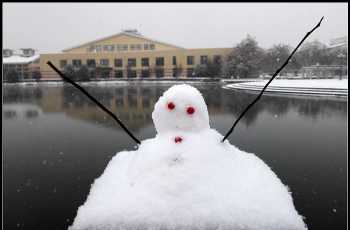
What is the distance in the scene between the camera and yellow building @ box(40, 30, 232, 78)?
52906 millimetres

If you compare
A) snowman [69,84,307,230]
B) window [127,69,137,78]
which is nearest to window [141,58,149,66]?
window [127,69,137,78]

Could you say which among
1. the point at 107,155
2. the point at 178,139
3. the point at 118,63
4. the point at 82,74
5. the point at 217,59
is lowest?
the point at 107,155

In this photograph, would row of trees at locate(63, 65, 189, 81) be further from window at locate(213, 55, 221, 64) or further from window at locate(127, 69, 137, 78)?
window at locate(213, 55, 221, 64)

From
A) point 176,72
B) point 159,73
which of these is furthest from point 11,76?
point 176,72

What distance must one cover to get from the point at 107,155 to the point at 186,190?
4056 mm

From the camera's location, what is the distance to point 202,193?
137 inches

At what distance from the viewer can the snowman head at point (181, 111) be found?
389 centimetres

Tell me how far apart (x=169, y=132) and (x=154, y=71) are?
5051 cm

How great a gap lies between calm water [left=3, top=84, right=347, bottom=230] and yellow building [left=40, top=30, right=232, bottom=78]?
132ft

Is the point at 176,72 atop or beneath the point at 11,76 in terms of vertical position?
atop

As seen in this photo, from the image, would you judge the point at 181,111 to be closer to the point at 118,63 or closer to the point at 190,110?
the point at 190,110

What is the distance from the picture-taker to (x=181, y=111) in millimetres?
3910

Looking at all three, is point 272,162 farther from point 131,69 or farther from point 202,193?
point 131,69

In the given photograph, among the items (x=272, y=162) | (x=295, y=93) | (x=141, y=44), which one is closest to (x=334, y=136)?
(x=272, y=162)
